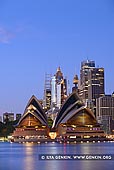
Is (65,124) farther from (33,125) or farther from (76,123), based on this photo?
(33,125)

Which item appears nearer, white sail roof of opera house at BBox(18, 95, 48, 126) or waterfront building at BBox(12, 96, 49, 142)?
white sail roof of opera house at BBox(18, 95, 48, 126)

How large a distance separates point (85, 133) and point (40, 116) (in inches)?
144

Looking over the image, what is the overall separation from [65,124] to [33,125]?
2.58 m

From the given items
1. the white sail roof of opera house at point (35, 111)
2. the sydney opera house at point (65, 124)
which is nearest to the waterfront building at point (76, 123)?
the sydney opera house at point (65, 124)

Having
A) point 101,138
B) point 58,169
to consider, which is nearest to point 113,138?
point 101,138

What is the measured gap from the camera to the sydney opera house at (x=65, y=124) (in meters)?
35.4

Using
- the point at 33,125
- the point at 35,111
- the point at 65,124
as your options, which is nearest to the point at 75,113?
the point at 65,124

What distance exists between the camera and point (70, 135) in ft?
118

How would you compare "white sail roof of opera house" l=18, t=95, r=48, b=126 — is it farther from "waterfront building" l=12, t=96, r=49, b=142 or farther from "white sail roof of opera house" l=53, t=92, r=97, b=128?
"white sail roof of opera house" l=53, t=92, r=97, b=128

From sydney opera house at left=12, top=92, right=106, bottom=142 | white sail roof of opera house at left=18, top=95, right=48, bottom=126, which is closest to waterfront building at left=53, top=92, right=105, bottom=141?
sydney opera house at left=12, top=92, right=106, bottom=142

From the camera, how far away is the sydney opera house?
116 ft

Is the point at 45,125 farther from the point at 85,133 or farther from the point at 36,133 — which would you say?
the point at 85,133

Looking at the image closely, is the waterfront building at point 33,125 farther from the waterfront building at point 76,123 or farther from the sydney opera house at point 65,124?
the waterfront building at point 76,123

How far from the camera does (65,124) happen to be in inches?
1393
